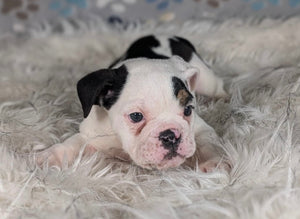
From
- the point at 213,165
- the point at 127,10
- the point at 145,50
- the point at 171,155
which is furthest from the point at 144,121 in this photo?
the point at 127,10

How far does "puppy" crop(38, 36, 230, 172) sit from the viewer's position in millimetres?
1665

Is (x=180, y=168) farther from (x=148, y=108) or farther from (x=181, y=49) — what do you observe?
(x=181, y=49)

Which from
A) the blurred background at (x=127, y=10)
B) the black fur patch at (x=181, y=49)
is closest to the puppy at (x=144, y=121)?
the black fur patch at (x=181, y=49)

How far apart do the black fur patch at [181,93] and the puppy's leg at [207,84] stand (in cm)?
66

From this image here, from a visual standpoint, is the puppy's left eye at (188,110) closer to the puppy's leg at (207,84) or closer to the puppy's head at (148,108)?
the puppy's head at (148,108)

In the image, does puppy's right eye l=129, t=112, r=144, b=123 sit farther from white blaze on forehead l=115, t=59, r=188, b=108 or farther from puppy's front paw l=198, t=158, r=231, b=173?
puppy's front paw l=198, t=158, r=231, b=173

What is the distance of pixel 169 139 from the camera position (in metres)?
1.65

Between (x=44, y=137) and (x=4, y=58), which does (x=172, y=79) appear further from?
(x=4, y=58)

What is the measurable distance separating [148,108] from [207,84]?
2.59ft

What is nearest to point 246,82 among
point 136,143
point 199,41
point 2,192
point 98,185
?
point 199,41

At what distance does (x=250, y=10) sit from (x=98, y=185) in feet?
7.72

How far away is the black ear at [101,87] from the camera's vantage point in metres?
1.71

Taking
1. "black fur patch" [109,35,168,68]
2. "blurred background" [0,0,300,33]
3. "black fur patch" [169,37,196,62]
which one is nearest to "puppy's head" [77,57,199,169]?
"black fur patch" [109,35,168,68]

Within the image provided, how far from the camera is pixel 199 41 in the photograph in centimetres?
313
